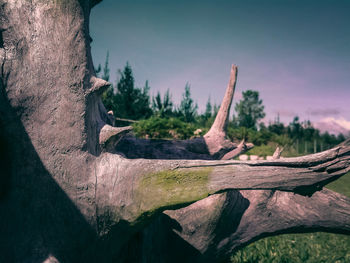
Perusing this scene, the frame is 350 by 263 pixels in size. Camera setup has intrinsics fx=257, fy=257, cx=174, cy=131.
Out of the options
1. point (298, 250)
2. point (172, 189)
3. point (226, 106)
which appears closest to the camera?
point (172, 189)

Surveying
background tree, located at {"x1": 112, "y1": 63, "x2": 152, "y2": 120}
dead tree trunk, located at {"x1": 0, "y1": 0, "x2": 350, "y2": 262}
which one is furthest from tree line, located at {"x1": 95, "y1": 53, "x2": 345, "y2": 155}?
dead tree trunk, located at {"x1": 0, "y1": 0, "x2": 350, "y2": 262}

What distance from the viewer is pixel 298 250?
5.35 m

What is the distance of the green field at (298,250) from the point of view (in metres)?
4.85

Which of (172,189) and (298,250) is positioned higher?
(172,189)

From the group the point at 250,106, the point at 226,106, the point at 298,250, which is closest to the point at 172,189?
the point at 226,106

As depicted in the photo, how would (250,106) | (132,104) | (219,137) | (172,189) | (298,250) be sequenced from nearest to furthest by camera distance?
1. (172,189)
2. (219,137)
3. (298,250)
4. (132,104)
5. (250,106)

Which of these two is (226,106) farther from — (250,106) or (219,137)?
(250,106)

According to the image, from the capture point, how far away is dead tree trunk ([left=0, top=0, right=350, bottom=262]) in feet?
7.10

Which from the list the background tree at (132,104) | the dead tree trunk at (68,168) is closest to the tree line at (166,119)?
the background tree at (132,104)

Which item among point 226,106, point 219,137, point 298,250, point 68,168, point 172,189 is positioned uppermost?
point 226,106

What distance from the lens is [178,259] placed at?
3.29 meters

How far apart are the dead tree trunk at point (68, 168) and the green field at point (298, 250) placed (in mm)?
3334

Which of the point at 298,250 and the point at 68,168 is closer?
the point at 68,168

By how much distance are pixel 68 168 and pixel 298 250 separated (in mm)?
5147
